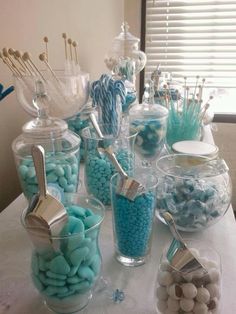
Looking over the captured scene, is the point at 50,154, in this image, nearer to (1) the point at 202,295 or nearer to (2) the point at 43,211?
(2) the point at 43,211

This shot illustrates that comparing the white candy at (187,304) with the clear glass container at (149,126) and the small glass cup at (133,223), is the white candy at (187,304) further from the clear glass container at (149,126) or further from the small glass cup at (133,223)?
the clear glass container at (149,126)

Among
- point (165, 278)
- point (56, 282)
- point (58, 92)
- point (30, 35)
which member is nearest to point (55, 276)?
point (56, 282)

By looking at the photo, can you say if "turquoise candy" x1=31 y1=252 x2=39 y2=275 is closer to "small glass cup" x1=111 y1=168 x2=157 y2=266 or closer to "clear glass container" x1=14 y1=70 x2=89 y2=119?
"small glass cup" x1=111 y1=168 x2=157 y2=266

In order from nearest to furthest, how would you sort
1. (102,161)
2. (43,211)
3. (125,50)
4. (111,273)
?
(43,211) → (111,273) → (102,161) → (125,50)

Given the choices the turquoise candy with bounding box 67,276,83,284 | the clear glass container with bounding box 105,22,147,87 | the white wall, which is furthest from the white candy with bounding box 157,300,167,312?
the clear glass container with bounding box 105,22,147,87

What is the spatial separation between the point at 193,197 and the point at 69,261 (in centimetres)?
28

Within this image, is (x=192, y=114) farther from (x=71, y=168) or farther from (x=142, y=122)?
(x=71, y=168)

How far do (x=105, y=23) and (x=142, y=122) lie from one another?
3.16 feet

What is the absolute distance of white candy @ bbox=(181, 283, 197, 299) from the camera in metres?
0.41

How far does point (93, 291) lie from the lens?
19.8 inches

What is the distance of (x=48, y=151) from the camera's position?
25.3 inches

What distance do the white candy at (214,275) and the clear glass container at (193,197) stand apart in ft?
0.62

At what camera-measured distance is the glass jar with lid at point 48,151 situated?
24.5 inches

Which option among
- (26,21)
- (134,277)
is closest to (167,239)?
(134,277)
